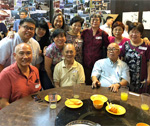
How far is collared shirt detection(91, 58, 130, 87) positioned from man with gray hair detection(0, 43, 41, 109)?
101cm

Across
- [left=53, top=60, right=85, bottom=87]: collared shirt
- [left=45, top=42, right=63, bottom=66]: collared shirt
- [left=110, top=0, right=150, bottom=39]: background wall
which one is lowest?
[left=53, top=60, right=85, bottom=87]: collared shirt

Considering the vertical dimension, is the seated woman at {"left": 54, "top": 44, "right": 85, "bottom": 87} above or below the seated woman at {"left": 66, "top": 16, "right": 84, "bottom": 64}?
below

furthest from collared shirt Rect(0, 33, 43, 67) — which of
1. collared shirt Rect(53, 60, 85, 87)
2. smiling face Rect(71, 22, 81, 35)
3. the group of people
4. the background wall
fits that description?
the background wall

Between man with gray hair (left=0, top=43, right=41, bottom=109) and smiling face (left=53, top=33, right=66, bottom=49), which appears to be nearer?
man with gray hair (left=0, top=43, right=41, bottom=109)

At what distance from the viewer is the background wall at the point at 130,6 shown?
13.3 feet

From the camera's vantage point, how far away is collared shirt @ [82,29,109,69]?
275 centimetres

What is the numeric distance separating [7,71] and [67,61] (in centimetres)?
90

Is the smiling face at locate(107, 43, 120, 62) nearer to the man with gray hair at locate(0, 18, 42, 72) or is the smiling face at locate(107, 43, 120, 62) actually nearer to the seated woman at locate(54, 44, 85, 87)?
the seated woman at locate(54, 44, 85, 87)

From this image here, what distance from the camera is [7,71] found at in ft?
5.30

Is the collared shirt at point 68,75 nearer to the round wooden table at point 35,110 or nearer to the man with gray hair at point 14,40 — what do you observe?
the round wooden table at point 35,110

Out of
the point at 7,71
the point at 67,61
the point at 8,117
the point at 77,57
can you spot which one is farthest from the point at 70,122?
the point at 77,57

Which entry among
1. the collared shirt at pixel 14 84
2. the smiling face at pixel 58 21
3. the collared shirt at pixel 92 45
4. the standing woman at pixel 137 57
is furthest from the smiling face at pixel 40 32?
the standing woman at pixel 137 57

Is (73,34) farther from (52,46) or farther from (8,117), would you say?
(8,117)

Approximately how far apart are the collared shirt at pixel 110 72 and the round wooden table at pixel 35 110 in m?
0.49
